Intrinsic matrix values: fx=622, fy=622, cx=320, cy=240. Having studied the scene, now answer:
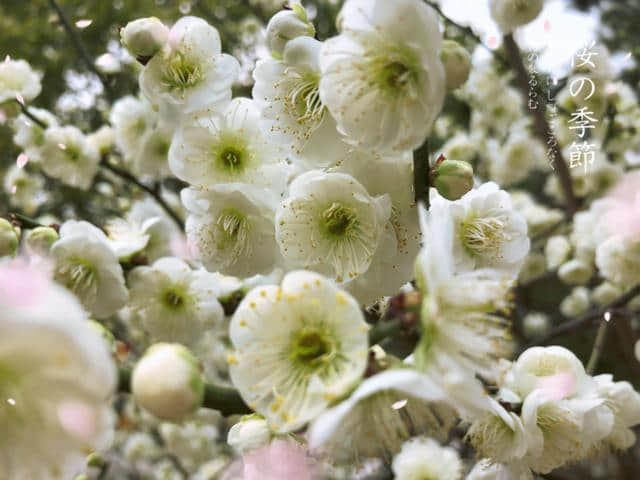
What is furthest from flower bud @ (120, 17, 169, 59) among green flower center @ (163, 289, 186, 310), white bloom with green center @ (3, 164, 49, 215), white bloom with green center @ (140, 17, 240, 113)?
white bloom with green center @ (3, 164, 49, 215)

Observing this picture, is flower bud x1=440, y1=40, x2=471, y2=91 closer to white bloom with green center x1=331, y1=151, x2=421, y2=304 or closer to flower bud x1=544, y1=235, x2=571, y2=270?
white bloom with green center x1=331, y1=151, x2=421, y2=304

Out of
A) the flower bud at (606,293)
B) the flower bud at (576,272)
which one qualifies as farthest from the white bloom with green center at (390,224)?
the flower bud at (606,293)

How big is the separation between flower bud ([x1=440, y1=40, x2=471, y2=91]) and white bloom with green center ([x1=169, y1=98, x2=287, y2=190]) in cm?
36

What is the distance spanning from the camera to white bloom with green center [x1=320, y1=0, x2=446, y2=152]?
66 centimetres

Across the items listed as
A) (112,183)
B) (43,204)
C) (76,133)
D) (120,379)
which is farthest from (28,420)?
(43,204)

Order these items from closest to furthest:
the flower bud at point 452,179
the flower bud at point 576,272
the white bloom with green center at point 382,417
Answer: the white bloom with green center at point 382,417
the flower bud at point 452,179
the flower bud at point 576,272

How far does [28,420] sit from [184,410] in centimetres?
14

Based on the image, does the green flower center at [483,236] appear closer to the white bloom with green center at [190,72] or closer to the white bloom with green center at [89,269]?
the white bloom with green center at [190,72]

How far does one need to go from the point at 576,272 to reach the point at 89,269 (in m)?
1.56

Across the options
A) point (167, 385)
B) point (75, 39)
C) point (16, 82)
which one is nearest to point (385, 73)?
point (167, 385)

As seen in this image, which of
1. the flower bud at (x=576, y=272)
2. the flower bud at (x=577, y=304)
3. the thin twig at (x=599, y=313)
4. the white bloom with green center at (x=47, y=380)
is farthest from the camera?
the flower bud at (x=577, y=304)

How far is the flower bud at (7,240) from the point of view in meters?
0.94

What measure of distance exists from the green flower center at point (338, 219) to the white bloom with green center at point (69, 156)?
43.0 inches

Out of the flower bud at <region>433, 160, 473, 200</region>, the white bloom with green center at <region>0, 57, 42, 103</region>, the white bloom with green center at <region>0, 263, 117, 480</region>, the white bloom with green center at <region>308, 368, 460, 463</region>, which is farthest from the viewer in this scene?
the white bloom with green center at <region>0, 57, 42, 103</region>
